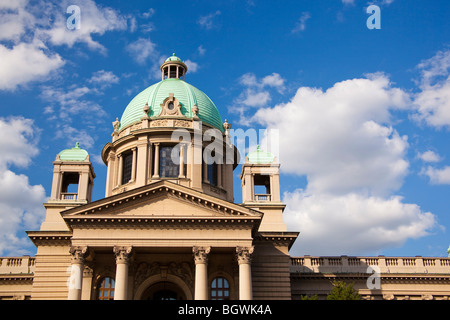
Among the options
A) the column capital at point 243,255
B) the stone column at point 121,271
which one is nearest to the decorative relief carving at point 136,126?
the stone column at point 121,271

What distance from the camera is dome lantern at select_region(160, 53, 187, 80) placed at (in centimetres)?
5603

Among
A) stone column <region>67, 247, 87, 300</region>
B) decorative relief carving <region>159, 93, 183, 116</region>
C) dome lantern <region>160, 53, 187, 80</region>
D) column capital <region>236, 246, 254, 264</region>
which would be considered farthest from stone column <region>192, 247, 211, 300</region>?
dome lantern <region>160, 53, 187, 80</region>

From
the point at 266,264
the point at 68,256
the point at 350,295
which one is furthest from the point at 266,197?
the point at 68,256

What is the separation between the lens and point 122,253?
35.1m

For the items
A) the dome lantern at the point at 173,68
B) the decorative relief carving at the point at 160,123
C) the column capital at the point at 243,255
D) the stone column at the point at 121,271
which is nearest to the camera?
the stone column at the point at 121,271

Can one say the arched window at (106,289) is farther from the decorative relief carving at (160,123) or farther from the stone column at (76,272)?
the decorative relief carving at (160,123)

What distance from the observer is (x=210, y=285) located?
38.2 m

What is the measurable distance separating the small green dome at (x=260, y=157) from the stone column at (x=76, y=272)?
16792 millimetres

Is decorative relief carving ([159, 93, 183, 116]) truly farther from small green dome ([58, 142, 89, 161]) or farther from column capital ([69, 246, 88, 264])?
column capital ([69, 246, 88, 264])

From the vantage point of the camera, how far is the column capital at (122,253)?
3497 cm

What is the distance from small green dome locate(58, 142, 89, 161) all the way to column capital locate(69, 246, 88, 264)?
11.7 metres
